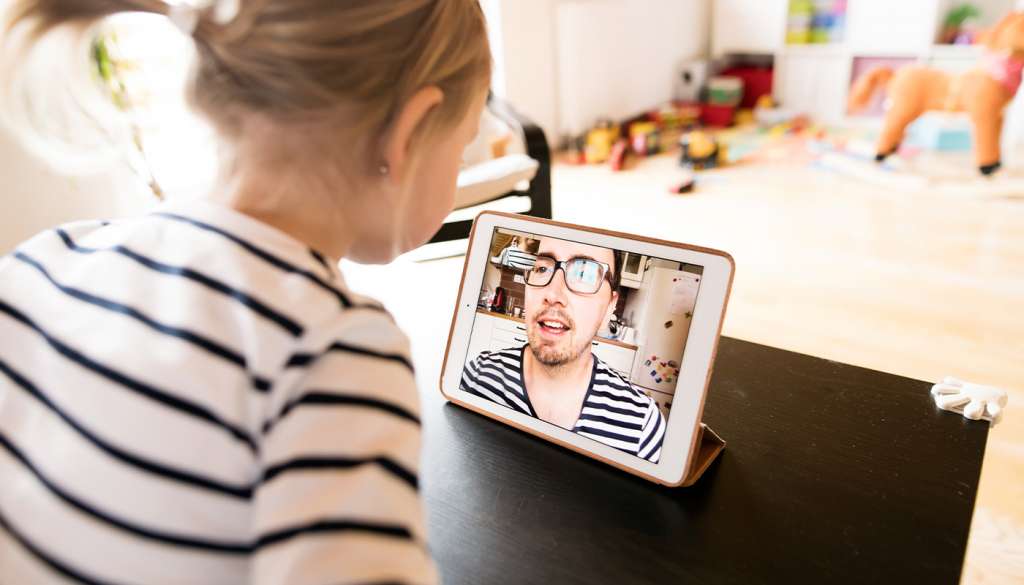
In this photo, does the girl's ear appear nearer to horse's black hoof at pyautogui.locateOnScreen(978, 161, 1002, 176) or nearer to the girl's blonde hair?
the girl's blonde hair

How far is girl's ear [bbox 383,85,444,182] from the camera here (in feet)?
1.49

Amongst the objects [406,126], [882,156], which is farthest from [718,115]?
[406,126]

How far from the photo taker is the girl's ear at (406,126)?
45 cm

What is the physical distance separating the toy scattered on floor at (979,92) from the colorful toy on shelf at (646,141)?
977 millimetres

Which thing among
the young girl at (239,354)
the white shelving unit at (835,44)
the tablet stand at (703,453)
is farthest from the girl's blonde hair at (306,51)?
the white shelving unit at (835,44)

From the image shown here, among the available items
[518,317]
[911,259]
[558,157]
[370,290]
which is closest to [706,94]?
[558,157]

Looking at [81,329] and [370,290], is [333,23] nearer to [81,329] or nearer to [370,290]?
[81,329]

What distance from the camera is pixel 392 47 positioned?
1.43 ft

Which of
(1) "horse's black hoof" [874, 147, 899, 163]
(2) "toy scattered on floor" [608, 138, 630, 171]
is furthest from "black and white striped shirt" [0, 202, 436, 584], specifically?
(1) "horse's black hoof" [874, 147, 899, 163]

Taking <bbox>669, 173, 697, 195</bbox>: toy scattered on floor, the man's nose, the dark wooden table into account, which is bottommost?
the dark wooden table

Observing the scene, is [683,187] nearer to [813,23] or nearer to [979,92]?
[979,92]

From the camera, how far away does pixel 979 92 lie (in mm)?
2297

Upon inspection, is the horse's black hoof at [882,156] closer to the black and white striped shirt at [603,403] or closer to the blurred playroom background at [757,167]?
the blurred playroom background at [757,167]

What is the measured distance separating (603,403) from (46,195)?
6.17 ft
